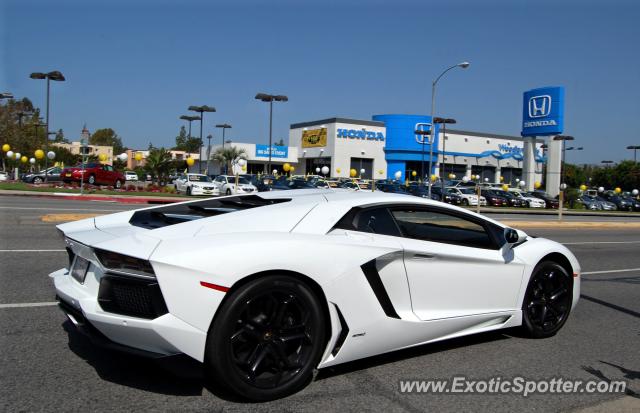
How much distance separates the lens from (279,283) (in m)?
3.41

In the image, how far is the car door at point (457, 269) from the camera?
411cm

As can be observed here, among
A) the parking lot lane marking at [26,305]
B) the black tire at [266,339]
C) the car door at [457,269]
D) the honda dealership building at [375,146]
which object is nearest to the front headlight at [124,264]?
the black tire at [266,339]

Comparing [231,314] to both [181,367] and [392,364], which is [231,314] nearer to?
[181,367]

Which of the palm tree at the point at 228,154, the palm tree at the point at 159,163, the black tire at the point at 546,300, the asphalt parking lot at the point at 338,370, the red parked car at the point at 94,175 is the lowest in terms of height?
the asphalt parking lot at the point at 338,370

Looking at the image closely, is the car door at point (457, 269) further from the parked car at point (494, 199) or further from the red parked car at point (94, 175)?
the parked car at point (494, 199)

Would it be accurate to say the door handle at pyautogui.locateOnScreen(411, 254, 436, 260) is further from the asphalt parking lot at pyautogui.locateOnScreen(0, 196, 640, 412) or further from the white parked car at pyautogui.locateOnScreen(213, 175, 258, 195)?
the white parked car at pyautogui.locateOnScreen(213, 175, 258, 195)

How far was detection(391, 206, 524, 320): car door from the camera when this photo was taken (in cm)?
411

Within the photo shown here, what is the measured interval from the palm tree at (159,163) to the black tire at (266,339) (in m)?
37.5

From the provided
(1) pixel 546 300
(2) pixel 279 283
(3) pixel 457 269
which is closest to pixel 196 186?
(1) pixel 546 300

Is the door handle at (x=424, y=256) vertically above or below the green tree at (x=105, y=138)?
below

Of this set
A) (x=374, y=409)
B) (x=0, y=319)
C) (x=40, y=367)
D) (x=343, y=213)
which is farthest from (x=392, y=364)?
(x=0, y=319)

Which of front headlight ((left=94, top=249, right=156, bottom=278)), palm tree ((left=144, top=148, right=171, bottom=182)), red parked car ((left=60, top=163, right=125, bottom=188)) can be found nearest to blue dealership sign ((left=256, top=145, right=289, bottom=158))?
palm tree ((left=144, top=148, right=171, bottom=182))

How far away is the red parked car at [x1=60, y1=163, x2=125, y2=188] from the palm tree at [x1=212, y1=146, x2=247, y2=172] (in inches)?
1370

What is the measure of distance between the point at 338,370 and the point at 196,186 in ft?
106
